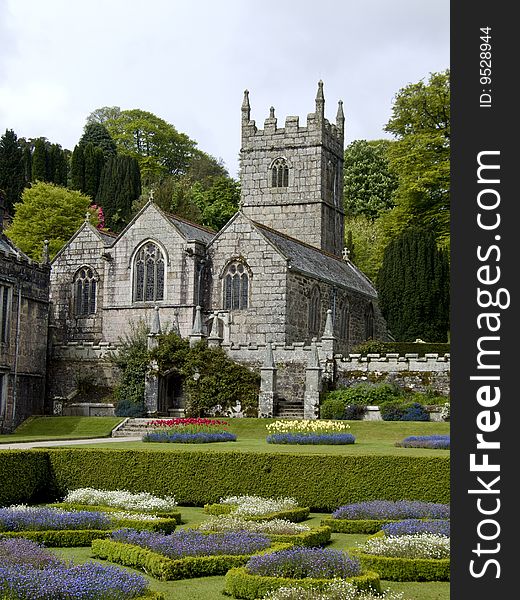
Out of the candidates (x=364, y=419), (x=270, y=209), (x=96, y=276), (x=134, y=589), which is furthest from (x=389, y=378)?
(x=134, y=589)

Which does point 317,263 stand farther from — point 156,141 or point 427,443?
point 156,141

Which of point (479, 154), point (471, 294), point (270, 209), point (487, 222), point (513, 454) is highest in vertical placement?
point (270, 209)

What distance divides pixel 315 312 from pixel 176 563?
34.7m

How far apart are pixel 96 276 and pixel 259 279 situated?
29.7ft

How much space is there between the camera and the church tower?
190ft

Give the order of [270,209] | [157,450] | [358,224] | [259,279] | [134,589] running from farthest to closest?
[358,224] < [270,209] < [259,279] < [157,450] < [134,589]

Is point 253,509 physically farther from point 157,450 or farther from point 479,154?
point 479,154

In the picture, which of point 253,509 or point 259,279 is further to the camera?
point 259,279

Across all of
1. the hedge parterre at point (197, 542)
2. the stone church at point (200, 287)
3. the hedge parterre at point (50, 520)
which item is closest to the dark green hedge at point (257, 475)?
the hedge parterre at point (50, 520)

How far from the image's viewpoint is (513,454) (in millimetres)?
7402

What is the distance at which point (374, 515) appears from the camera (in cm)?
1836

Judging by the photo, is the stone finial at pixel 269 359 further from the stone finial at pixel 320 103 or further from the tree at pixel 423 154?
the stone finial at pixel 320 103

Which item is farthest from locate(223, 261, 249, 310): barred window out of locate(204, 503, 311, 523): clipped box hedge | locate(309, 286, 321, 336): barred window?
locate(204, 503, 311, 523): clipped box hedge

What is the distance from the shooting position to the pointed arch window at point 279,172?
58781 mm
